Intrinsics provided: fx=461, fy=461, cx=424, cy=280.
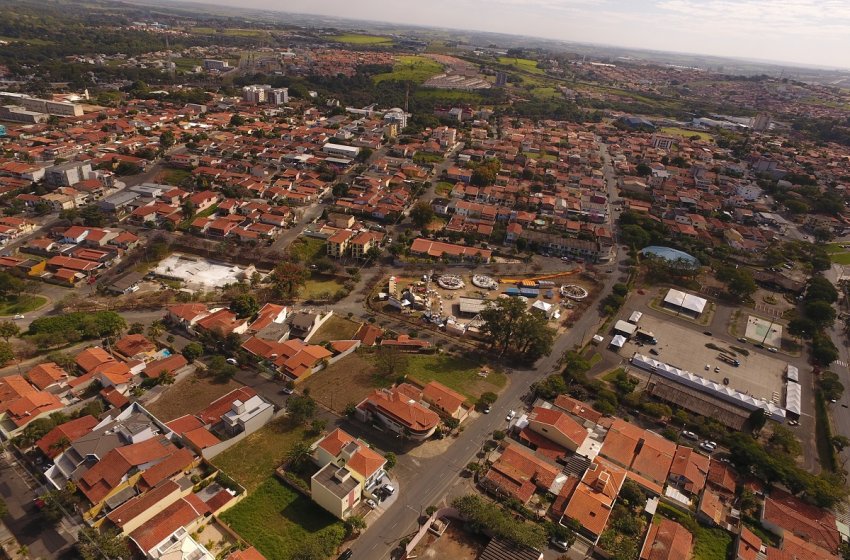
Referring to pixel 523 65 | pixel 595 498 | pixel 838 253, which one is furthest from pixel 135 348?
pixel 523 65

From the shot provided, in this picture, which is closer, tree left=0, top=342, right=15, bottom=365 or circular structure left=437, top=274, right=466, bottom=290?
tree left=0, top=342, right=15, bottom=365

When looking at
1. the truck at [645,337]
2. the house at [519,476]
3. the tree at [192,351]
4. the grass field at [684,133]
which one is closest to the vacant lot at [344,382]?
the tree at [192,351]

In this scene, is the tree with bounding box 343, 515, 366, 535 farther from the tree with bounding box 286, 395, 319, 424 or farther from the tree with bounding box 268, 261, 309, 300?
the tree with bounding box 268, 261, 309, 300

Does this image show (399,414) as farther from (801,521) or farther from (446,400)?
(801,521)

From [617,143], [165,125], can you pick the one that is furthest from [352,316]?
[617,143]

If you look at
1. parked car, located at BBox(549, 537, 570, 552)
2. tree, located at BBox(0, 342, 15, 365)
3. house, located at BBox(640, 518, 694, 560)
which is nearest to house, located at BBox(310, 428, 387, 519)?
parked car, located at BBox(549, 537, 570, 552)

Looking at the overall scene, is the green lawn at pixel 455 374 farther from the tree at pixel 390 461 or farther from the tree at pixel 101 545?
the tree at pixel 101 545
